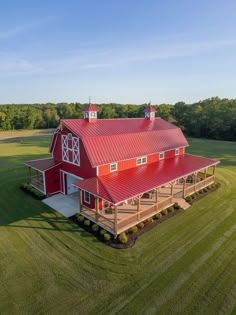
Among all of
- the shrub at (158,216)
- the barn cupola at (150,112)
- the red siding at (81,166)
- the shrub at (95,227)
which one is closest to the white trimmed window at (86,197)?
the red siding at (81,166)

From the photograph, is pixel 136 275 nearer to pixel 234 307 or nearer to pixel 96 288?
pixel 96 288

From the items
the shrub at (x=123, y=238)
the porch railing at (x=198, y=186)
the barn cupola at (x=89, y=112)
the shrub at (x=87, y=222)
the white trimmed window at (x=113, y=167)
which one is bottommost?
the shrub at (x=123, y=238)

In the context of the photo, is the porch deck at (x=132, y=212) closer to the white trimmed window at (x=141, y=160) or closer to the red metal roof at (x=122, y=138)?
the white trimmed window at (x=141, y=160)

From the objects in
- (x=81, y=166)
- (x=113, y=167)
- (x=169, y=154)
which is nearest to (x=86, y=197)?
(x=81, y=166)

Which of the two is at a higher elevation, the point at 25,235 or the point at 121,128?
the point at 121,128

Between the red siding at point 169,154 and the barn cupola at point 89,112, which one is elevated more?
the barn cupola at point 89,112

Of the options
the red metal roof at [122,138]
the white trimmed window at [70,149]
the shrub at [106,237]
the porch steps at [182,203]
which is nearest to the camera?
the shrub at [106,237]

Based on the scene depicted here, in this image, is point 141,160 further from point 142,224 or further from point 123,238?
point 123,238

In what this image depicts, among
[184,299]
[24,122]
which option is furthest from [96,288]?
[24,122]
